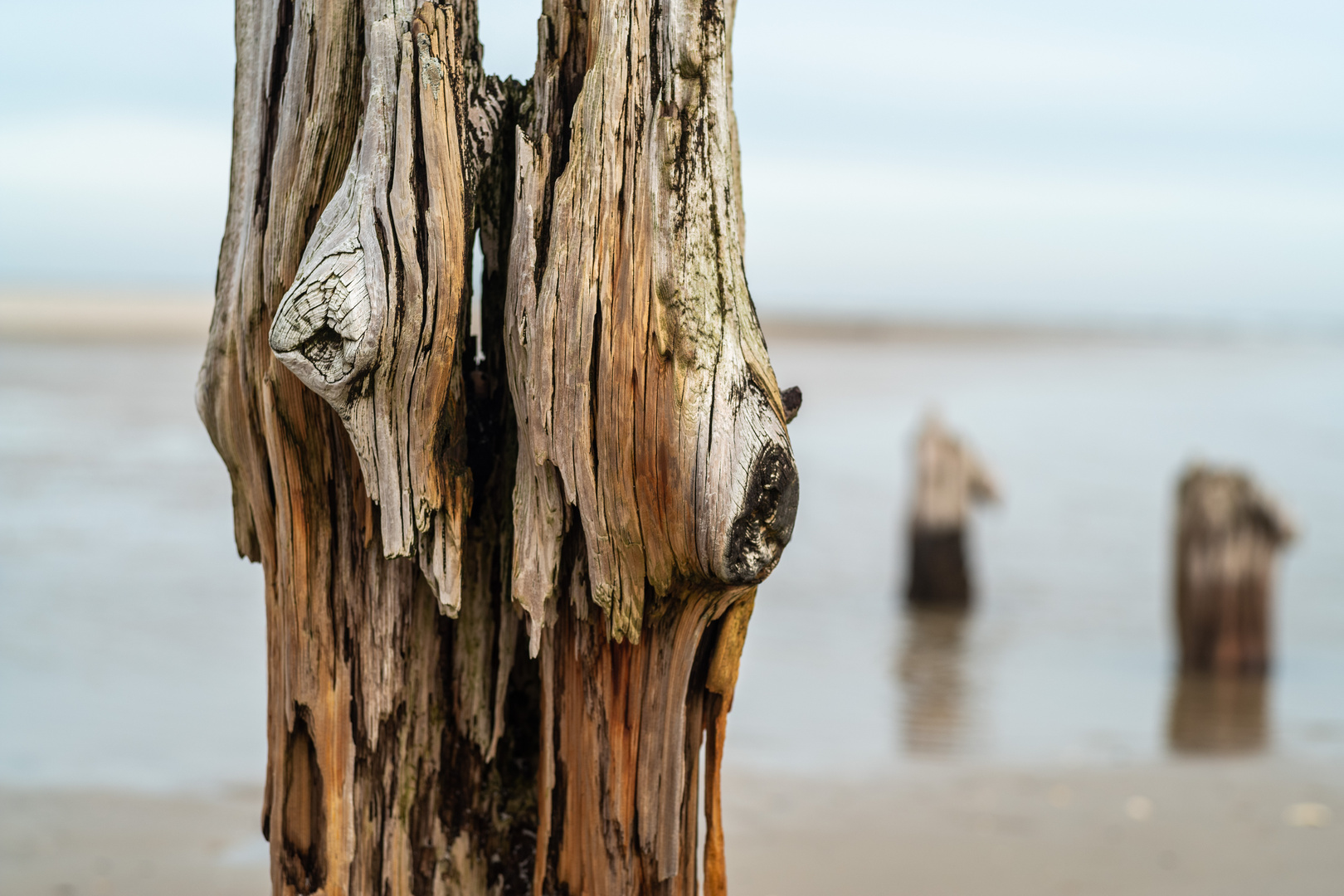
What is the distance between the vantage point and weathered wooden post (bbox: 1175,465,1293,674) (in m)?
7.57

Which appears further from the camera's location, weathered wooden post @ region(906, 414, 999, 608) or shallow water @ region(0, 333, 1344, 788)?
weathered wooden post @ region(906, 414, 999, 608)

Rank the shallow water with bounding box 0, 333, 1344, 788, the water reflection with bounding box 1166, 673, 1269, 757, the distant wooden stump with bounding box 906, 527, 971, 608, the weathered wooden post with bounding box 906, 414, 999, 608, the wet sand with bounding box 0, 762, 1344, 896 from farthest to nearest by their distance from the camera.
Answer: the distant wooden stump with bounding box 906, 527, 971, 608 → the weathered wooden post with bounding box 906, 414, 999, 608 → the water reflection with bounding box 1166, 673, 1269, 757 → the shallow water with bounding box 0, 333, 1344, 788 → the wet sand with bounding box 0, 762, 1344, 896

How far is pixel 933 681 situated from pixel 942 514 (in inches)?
79.8

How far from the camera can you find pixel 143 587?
908 cm

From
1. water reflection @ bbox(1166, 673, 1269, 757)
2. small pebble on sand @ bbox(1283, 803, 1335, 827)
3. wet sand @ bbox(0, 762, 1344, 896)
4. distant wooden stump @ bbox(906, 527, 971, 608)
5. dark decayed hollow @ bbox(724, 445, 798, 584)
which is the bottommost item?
wet sand @ bbox(0, 762, 1344, 896)

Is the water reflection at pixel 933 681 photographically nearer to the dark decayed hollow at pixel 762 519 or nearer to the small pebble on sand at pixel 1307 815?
the small pebble on sand at pixel 1307 815

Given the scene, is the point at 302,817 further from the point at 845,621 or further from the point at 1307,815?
the point at 845,621

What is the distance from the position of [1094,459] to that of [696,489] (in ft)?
56.0

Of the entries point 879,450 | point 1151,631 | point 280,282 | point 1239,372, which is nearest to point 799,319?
point 1239,372

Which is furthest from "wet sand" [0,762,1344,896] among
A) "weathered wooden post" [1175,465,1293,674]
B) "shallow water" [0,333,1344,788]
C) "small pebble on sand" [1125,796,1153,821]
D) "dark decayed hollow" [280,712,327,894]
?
"dark decayed hollow" [280,712,327,894]

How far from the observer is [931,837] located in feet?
17.3

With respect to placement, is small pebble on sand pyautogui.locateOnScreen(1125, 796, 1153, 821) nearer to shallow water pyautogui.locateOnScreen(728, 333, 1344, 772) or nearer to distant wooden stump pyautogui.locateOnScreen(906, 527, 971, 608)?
shallow water pyautogui.locateOnScreen(728, 333, 1344, 772)

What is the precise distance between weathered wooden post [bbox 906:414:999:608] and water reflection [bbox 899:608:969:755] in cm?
21

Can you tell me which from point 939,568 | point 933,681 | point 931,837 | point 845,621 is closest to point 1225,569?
point 933,681
